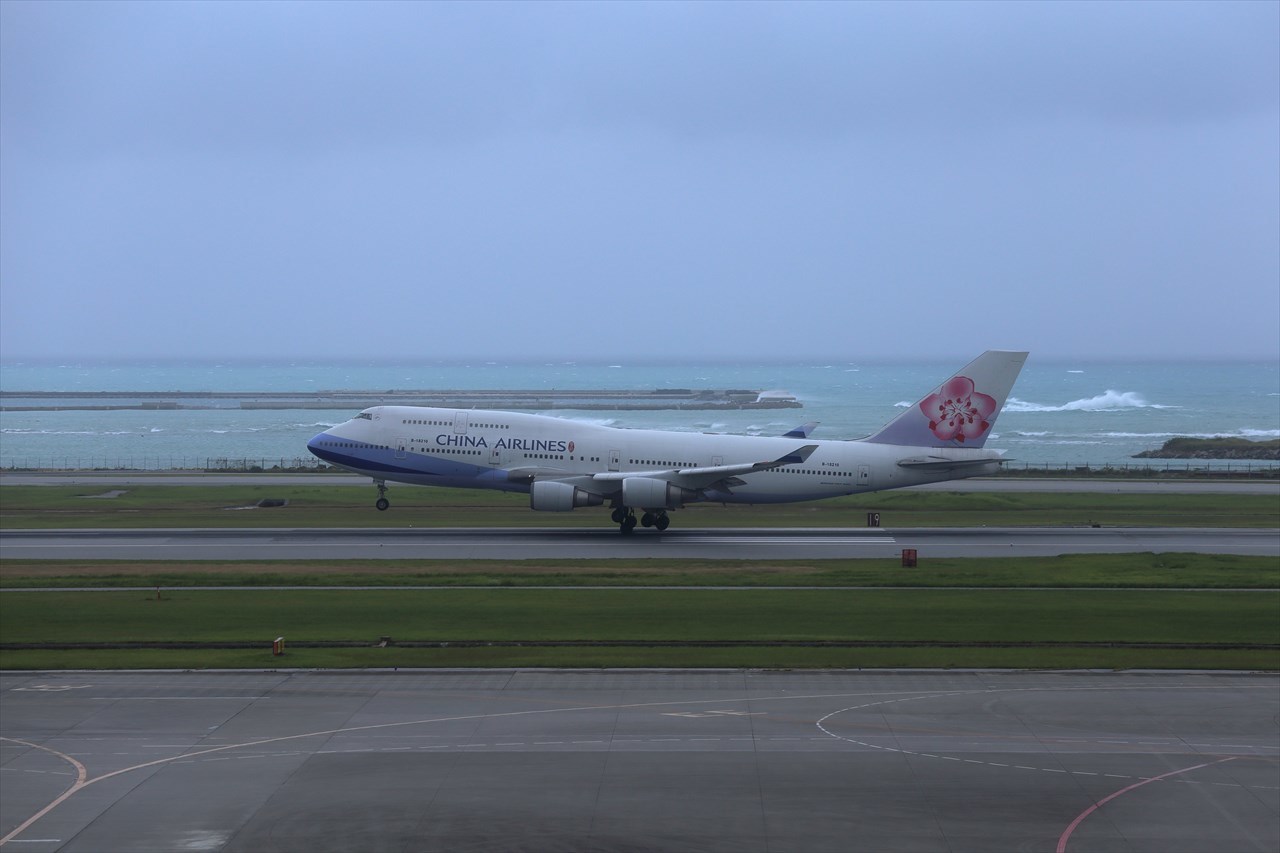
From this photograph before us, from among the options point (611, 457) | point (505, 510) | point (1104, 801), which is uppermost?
point (611, 457)

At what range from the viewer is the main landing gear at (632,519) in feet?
155

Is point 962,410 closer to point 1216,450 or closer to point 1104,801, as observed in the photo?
point 1104,801

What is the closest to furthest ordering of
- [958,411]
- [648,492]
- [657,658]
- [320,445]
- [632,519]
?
1. [657,658]
2. [648,492]
3. [632,519]
4. [958,411]
5. [320,445]

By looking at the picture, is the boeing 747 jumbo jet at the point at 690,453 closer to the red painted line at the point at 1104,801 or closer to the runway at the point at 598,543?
the runway at the point at 598,543

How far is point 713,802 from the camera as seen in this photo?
54.3ft

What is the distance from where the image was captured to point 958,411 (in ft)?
159

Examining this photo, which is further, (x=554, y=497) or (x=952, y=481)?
(x=952, y=481)

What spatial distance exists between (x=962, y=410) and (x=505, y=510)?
22.8m

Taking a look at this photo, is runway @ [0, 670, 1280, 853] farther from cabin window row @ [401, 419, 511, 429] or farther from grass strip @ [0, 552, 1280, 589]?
cabin window row @ [401, 419, 511, 429]

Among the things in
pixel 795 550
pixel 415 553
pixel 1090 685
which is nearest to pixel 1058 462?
pixel 795 550

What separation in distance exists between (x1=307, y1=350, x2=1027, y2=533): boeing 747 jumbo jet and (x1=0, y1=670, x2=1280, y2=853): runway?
23662 millimetres

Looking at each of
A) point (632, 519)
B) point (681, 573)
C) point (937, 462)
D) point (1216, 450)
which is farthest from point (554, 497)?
point (1216, 450)

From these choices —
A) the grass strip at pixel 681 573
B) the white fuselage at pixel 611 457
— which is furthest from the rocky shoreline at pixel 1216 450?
the grass strip at pixel 681 573

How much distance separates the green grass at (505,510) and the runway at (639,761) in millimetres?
27838
